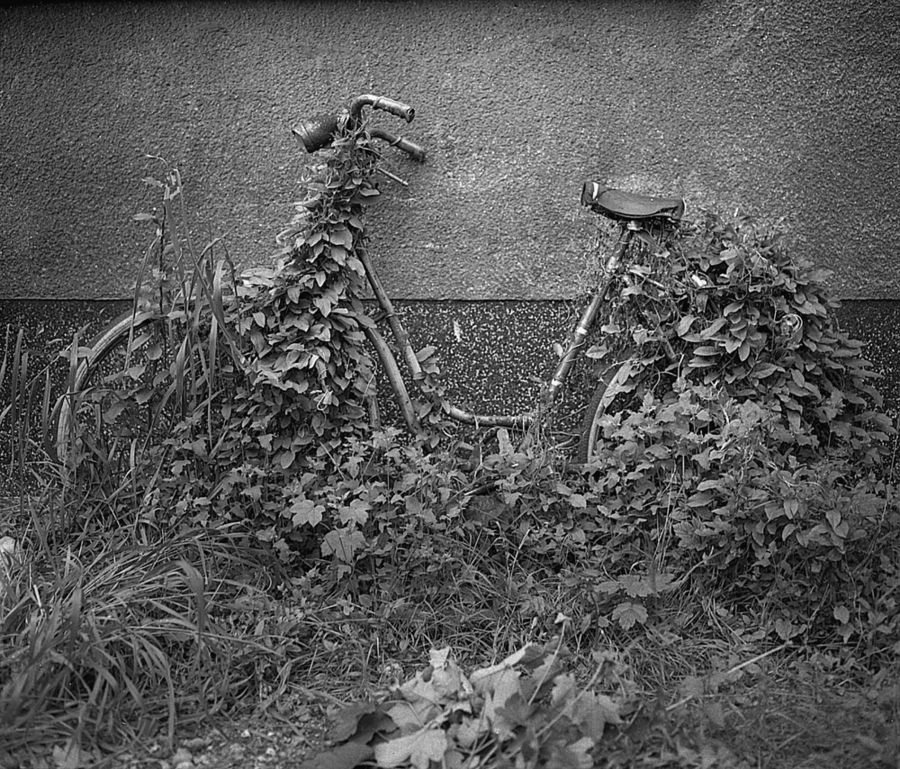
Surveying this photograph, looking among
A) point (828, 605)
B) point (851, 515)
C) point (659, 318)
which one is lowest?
point (828, 605)

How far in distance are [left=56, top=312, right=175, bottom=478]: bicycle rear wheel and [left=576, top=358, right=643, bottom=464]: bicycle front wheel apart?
154 cm

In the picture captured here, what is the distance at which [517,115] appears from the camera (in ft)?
13.1

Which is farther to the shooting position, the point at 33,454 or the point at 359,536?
the point at 33,454

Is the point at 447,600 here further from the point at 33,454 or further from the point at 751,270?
the point at 33,454

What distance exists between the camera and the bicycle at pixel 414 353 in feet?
11.1

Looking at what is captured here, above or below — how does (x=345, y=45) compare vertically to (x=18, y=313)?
above

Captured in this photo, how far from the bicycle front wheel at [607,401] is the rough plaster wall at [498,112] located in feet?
2.04

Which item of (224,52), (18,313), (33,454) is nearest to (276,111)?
(224,52)

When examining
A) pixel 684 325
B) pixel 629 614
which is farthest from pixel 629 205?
pixel 629 614

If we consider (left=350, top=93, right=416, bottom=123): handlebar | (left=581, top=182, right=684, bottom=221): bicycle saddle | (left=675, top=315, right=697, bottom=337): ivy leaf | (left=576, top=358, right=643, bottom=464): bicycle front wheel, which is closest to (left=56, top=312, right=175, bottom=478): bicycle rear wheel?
(left=350, top=93, right=416, bottom=123): handlebar

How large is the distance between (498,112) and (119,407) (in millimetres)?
1968

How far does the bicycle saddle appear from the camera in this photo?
3475 millimetres

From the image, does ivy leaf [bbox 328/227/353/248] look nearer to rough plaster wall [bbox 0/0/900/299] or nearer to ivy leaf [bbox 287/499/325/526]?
rough plaster wall [bbox 0/0/900/299]

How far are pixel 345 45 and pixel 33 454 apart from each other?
222 centimetres
